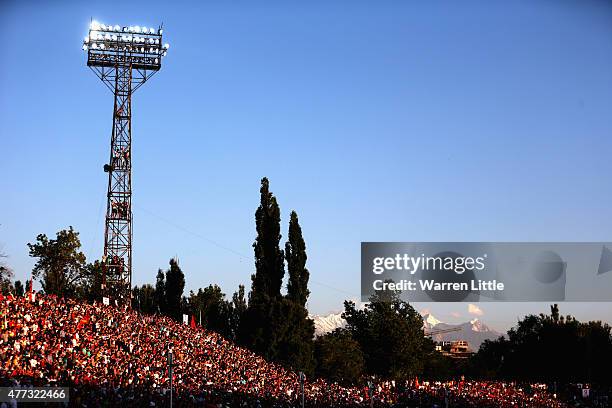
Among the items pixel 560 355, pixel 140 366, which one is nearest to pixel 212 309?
pixel 560 355

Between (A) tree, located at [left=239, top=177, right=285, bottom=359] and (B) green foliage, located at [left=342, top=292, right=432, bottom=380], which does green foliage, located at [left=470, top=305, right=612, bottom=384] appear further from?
(A) tree, located at [left=239, top=177, right=285, bottom=359]

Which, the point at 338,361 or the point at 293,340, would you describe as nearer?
the point at 293,340

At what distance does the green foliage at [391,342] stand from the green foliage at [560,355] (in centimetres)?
1512

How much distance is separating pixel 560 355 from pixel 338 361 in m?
31.1

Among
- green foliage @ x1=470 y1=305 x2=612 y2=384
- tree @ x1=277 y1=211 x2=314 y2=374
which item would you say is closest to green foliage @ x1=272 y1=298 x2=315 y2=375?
tree @ x1=277 y1=211 x2=314 y2=374

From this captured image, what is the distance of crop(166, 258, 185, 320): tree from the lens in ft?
217

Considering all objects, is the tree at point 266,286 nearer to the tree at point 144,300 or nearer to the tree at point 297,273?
the tree at point 297,273

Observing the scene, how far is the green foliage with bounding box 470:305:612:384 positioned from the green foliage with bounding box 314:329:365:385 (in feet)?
89.4

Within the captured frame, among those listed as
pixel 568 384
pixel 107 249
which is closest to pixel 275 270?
pixel 107 249

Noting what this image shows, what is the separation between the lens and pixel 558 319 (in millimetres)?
91875

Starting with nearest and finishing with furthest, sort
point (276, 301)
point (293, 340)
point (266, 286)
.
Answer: point (293, 340), point (276, 301), point (266, 286)

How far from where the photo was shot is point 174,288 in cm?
6612

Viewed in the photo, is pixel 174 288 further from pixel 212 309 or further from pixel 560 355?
pixel 560 355

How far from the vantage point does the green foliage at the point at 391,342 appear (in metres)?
68.0
